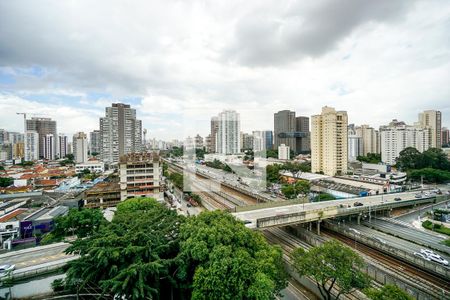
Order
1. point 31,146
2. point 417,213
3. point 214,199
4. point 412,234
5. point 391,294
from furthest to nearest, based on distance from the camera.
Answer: point 31,146, point 214,199, point 417,213, point 412,234, point 391,294

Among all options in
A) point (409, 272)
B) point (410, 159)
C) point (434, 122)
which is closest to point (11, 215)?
point (409, 272)

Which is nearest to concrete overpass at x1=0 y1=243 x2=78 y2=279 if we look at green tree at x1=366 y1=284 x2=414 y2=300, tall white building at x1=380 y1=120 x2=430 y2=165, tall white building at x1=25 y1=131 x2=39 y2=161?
green tree at x1=366 y1=284 x2=414 y2=300

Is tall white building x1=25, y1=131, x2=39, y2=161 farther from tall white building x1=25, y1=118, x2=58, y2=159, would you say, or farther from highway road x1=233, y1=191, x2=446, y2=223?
highway road x1=233, y1=191, x2=446, y2=223

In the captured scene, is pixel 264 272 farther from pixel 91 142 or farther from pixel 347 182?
pixel 91 142

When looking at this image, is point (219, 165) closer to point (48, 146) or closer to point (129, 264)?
point (129, 264)

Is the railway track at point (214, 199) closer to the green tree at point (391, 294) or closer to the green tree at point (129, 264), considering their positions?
the green tree at point (129, 264)

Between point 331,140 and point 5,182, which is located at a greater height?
point 331,140
